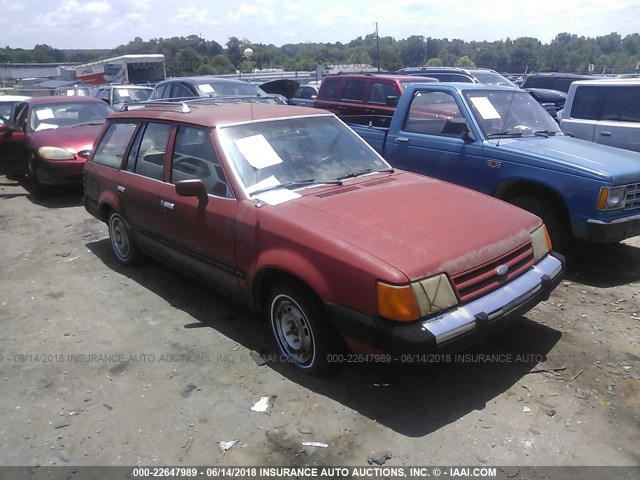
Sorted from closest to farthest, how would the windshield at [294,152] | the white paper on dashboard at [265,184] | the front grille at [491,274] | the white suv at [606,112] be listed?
the front grille at [491,274] → the white paper on dashboard at [265,184] → the windshield at [294,152] → the white suv at [606,112]

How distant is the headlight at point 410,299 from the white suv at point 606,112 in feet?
19.1

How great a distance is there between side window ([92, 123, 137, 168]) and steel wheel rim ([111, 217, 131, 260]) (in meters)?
0.62

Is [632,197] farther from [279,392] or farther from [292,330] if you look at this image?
[279,392]

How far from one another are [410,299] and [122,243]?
3.80 meters

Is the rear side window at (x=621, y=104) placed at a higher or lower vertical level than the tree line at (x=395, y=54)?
lower

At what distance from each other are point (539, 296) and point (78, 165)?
24.4 ft

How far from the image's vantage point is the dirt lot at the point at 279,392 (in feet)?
9.23

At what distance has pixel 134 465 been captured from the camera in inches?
109

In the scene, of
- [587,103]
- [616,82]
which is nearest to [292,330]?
[587,103]

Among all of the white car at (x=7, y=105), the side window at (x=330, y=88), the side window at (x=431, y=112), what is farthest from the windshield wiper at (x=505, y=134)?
the white car at (x=7, y=105)

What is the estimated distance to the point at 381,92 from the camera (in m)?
9.48

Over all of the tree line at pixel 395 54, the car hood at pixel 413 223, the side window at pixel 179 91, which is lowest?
the car hood at pixel 413 223

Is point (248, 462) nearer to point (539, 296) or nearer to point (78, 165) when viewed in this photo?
point (539, 296)

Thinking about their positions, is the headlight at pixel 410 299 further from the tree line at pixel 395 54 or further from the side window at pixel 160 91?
the tree line at pixel 395 54
